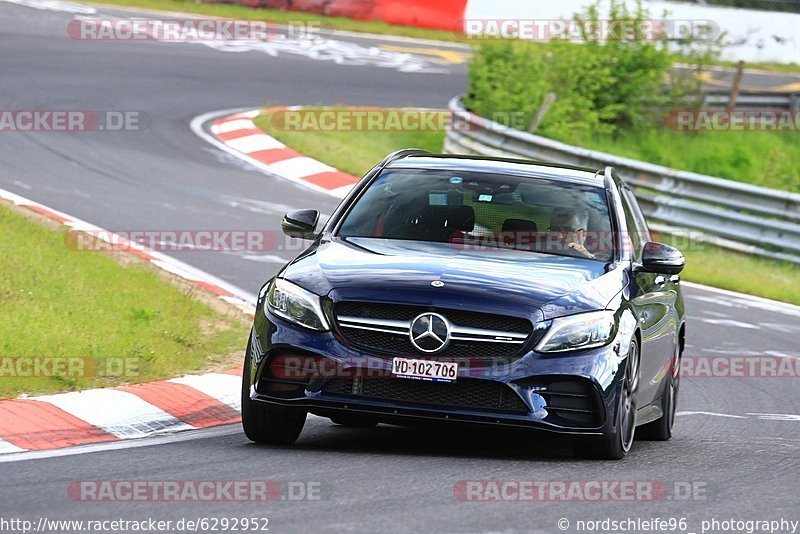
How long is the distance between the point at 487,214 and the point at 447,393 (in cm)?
154

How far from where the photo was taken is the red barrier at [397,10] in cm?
3259

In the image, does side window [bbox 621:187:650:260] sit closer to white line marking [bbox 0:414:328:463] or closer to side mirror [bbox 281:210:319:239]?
side mirror [bbox 281:210:319:239]

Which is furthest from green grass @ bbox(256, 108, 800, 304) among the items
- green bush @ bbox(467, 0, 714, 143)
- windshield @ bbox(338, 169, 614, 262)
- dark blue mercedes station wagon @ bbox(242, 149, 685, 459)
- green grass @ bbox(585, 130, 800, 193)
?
dark blue mercedes station wagon @ bbox(242, 149, 685, 459)

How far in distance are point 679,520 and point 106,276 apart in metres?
6.65

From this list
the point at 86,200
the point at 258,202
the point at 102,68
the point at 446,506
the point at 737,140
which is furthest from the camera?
the point at 737,140

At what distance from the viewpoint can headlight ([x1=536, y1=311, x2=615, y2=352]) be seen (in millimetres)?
7238

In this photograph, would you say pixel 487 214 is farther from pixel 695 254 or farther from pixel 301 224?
pixel 695 254

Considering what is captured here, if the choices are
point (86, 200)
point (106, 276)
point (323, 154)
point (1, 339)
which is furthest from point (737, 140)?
point (1, 339)

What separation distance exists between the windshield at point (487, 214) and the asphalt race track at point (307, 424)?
107 centimetres

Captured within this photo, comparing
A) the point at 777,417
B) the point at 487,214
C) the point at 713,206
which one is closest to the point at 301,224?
the point at 487,214

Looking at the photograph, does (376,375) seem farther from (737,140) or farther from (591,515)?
(737,140)

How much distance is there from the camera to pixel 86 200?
1602cm

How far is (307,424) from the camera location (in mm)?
8695

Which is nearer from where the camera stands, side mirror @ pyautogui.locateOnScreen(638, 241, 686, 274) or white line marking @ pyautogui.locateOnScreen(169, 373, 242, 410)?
side mirror @ pyautogui.locateOnScreen(638, 241, 686, 274)
